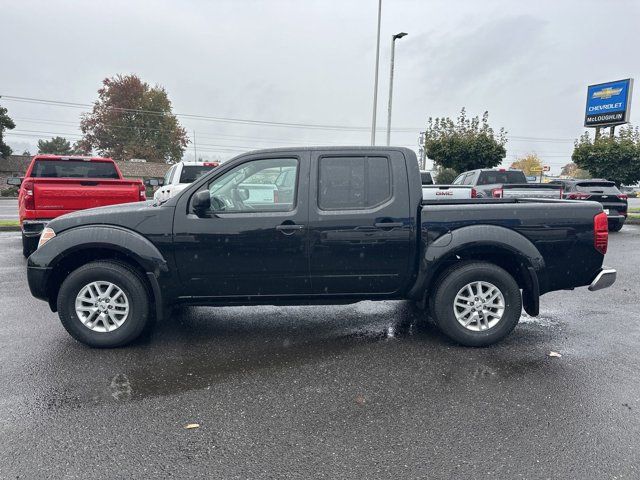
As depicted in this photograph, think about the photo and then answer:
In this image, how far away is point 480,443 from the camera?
2.79 meters

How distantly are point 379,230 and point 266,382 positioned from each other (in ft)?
5.51

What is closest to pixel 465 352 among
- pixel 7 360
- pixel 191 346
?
pixel 191 346

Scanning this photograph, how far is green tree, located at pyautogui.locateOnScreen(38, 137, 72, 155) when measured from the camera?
8322cm

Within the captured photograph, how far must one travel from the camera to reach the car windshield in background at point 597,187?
43.8ft

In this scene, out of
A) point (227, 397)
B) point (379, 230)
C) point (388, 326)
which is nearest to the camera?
point (227, 397)

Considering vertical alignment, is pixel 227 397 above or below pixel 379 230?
below

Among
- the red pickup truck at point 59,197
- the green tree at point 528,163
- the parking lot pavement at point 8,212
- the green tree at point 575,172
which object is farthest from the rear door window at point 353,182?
the green tree at point 528,163

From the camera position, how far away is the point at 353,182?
4352mm

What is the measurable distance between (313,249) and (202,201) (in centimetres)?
108

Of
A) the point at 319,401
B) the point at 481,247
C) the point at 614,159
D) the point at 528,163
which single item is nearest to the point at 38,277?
the point at 319,401

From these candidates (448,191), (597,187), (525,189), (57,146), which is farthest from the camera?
(57,146)

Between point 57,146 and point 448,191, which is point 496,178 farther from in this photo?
point 57,146

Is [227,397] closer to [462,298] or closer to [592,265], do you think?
[462,298]

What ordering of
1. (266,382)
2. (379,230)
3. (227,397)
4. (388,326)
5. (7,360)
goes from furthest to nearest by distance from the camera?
(388,326) < (379,230) < (7,360) < (266,382) < (227,397)
